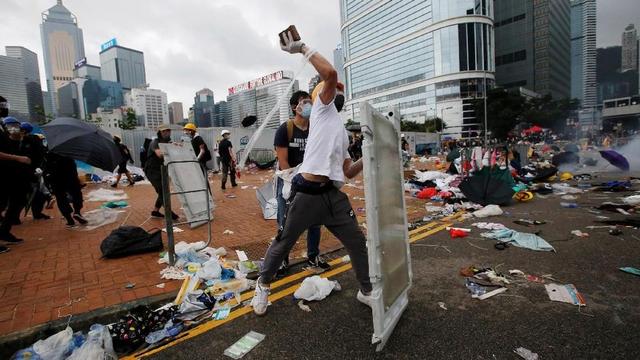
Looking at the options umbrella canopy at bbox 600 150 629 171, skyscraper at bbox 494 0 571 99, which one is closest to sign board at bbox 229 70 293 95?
umbrella canopy at bbox 600 150 629 171

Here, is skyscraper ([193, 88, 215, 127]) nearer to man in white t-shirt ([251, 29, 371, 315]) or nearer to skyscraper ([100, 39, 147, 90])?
man in white t-shirt ([251, 29, 371, 315])

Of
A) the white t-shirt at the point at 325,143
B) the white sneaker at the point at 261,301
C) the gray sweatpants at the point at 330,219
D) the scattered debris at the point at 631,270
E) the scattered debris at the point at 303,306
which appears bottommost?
the scattered debris at the point at 631,270

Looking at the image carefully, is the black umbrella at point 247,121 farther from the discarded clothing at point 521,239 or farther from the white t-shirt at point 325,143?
the discarded clothing at point 521,239

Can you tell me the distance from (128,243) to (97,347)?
2.26 meters

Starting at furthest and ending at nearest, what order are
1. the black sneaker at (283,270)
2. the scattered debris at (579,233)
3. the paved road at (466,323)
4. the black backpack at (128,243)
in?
the scattered debris at (579,233) < the black backpack at (128,243) < the black sneaker at (283,270) < the paved road at (466,323)

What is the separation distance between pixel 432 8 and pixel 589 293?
93202mm

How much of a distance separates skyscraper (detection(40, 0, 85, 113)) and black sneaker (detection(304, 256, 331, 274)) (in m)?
166

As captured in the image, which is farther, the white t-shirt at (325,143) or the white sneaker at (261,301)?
the white sneaker at (261,301)

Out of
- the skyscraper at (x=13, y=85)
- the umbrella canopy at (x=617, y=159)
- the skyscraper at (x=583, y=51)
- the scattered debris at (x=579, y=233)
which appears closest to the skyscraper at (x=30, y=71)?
the skyscraper at (x=13, y=85)

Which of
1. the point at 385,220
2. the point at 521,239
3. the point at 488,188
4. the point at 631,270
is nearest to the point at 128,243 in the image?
the point at 385,220

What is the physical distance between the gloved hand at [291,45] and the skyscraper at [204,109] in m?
50.7

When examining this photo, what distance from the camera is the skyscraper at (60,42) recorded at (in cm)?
13412

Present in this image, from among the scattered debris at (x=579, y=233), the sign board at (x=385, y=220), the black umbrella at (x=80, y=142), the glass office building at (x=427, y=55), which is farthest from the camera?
the glass office building at (x=427, y=55)

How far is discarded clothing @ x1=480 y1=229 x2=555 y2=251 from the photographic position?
13.3 feet
